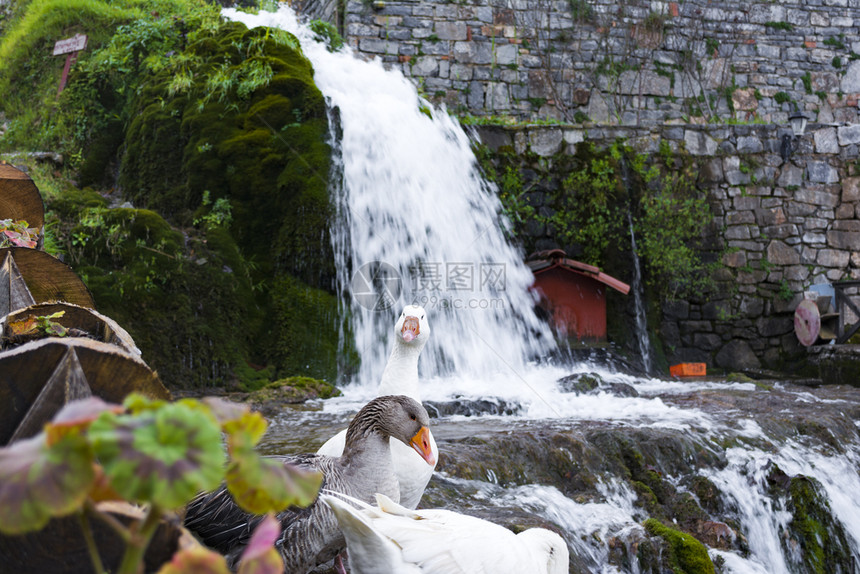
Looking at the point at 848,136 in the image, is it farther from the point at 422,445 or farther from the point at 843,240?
the point at 422,445

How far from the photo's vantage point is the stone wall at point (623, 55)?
39.7ft

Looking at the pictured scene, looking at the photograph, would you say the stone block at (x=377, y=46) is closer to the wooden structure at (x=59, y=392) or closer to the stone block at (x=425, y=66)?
the stone block at (x=425, y=66)

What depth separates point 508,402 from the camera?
563cm

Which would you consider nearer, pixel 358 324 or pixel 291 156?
pixel 358 324

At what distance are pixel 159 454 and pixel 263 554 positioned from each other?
0.43 ft

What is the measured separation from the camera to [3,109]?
10797 millimetres

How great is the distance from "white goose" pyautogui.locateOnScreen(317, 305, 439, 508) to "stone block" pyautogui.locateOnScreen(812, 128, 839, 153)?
957 centimetres

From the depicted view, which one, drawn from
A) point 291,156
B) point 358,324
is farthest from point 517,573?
point 291,156

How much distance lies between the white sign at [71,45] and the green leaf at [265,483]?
11327mm

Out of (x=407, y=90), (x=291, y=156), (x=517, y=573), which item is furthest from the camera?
(x=407, y=90)

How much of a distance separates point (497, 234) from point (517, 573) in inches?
293

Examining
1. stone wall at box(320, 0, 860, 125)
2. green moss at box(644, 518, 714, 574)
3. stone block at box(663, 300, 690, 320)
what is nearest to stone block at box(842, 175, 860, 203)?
stone wall at box(320, 0, 860, 125)

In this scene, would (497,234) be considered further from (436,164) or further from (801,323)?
(801,323)

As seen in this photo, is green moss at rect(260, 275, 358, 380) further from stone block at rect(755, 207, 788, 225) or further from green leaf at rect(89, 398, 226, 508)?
stone block at rect(755, 207, 788, 225)
